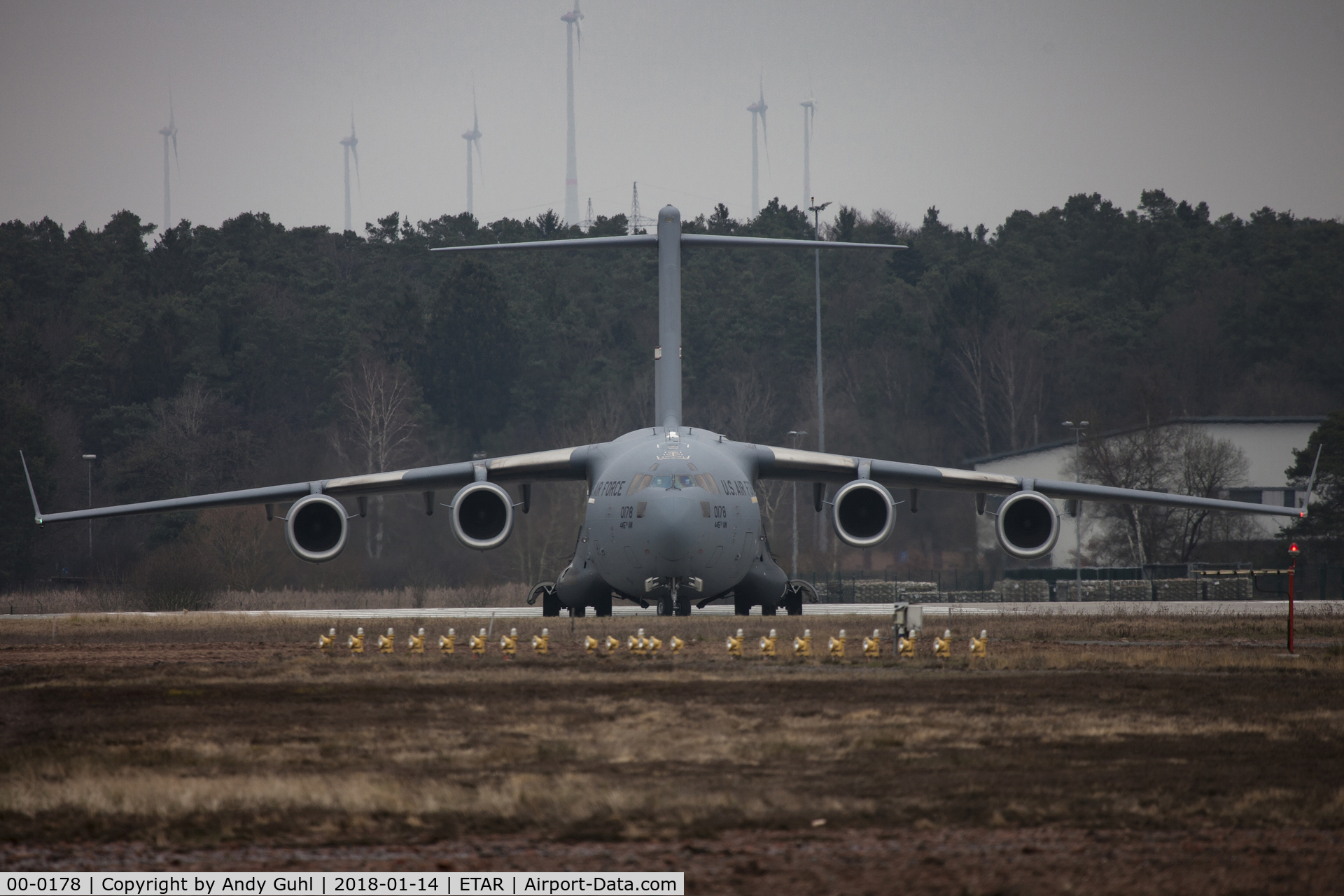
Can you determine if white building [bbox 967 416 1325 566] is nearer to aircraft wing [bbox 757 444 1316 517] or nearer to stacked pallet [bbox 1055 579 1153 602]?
stacked pallet [bbox 1055 579 1153 602]

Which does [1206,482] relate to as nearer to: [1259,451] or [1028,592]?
Result: [1259,451]

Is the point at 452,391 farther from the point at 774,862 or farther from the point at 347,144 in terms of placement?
the point at 774,862

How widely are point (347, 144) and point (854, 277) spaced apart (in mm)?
28056

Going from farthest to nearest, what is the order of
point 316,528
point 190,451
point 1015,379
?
point 1015,379 < point 190,451 < point 316,528

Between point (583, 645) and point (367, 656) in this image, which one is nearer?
point (367, 656)

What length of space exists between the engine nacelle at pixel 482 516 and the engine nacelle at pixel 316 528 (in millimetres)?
1945

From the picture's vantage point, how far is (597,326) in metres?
81.8

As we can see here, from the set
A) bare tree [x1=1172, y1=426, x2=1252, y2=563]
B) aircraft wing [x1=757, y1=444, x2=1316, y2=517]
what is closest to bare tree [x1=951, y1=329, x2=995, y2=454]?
bare tree [x1=1172, y1=426, x2=1252, y2=563]

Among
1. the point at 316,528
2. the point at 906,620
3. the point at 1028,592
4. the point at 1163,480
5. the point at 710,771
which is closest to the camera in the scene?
the point at 710,771

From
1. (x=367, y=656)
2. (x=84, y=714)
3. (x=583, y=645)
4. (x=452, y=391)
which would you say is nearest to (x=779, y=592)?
(x=583, y=645)

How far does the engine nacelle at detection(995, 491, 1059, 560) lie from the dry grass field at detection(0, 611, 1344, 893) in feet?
32.0

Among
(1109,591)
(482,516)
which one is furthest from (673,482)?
(1109,591)

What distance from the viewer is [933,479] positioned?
27844 millimetres

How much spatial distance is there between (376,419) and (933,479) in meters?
40.5
